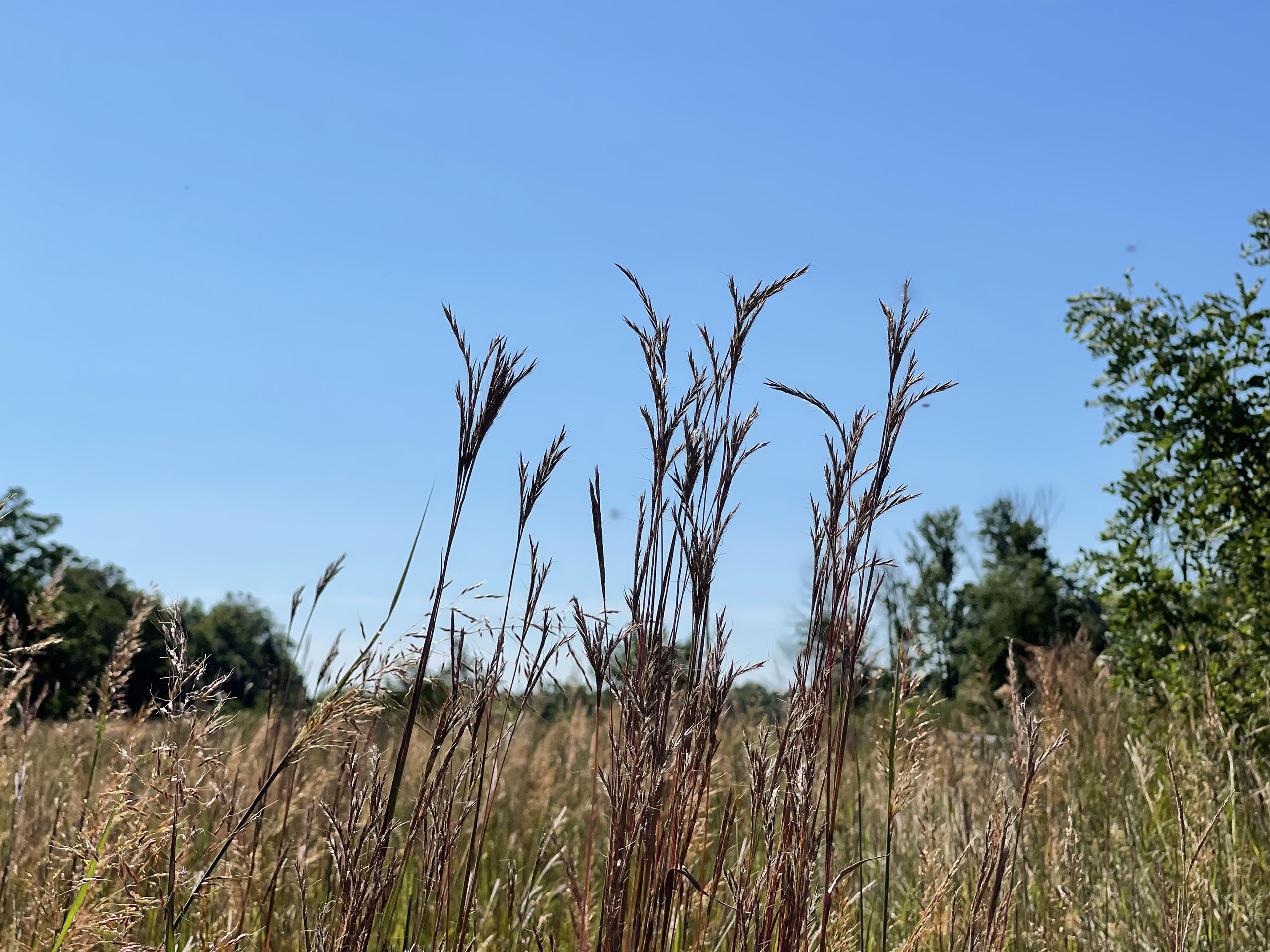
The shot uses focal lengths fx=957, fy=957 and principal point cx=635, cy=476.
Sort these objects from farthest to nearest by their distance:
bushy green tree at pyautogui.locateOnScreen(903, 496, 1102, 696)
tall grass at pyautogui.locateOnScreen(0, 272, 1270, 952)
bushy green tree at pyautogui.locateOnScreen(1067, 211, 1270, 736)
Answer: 1. bushy green tree at pyautogui.locateOnScreen(903, 496, 1102, 696)
2. bushy green tree at pyautogui.locateOnScreen(1067, 211, 1270, 736)
3. tall grass at pyautogui.locateOnScreen(0, 272, 1270, 952)

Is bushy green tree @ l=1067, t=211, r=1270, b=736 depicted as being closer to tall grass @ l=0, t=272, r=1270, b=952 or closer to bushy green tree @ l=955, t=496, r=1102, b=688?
tall grass @ l=0, t=272, r=1270, b=952

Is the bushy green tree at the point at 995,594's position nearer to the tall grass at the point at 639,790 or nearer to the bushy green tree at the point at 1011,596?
the bushy green tree at the point at 1011,596

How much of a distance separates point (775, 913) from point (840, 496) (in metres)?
0.65

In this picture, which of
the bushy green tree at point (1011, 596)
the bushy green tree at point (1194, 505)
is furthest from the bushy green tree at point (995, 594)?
the bushy green tree at point (1194, 505)

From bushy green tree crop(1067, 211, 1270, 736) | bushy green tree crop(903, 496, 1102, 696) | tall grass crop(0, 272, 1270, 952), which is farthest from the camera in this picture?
bushy green tree crop(903, 496, 1102, 696)

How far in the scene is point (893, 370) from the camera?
154 cm

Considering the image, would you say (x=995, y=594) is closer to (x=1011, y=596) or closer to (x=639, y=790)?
(x=1011, y=596)

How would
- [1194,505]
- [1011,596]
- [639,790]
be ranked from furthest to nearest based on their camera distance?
[1011,596] < [1194,505] < [639,790]

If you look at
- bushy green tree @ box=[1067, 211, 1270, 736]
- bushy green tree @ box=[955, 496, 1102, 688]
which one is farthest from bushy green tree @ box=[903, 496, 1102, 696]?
bushy green tree @ box=[1067, 211, 1270, 736]

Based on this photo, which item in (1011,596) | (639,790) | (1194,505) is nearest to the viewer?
(639,790)

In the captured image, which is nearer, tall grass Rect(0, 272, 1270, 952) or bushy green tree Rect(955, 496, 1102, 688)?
tall grass Rect(0, 272, 1270, 952)

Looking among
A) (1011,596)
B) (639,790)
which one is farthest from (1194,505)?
(1011,596)

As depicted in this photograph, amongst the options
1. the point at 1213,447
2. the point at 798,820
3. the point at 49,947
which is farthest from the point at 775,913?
the point at 1213,447

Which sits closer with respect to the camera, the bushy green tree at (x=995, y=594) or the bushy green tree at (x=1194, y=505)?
the bushy green tree at (x=1194, y=505)
